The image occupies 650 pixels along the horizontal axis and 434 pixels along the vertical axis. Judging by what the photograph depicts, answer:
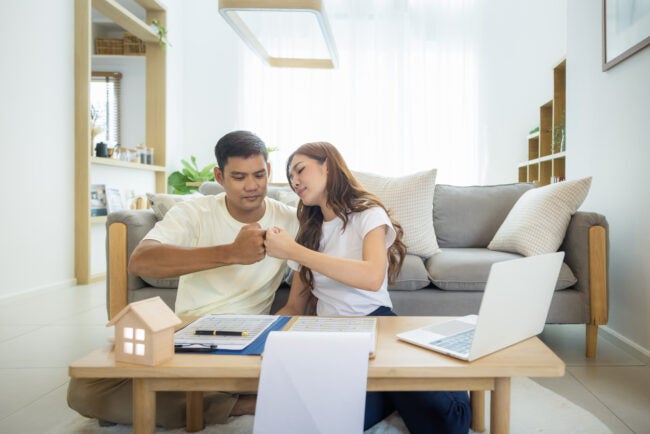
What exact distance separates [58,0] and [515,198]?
3.45 metres

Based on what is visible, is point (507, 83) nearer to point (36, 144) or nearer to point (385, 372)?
point (36, 144)

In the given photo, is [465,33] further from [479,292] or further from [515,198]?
[479,292]

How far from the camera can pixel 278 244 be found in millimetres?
1290

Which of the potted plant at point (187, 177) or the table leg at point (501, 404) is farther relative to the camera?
the potted plant at point (187, 177)

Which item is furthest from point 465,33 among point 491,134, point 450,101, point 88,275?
point 88,275

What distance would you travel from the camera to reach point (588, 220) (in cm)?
216

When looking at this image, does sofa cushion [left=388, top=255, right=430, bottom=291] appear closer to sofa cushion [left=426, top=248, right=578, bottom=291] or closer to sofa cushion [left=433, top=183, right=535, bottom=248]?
sofa cushion [left=426, top=248, right=578, bottom=291]

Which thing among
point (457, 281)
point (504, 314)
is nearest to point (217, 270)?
point (504, 314)

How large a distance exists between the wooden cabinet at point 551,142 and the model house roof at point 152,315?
143 inches

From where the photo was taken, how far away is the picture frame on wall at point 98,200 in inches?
169

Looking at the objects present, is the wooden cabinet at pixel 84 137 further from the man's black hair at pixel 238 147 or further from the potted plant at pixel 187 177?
the man's black hair at pixel 238 147

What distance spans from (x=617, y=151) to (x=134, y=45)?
4.90 meters

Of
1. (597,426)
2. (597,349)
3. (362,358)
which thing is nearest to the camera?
(362,358)

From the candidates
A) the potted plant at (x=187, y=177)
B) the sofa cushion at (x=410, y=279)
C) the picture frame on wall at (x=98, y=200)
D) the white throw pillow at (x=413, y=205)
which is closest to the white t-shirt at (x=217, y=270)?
the sofa cushion at (x=410, y=279)
